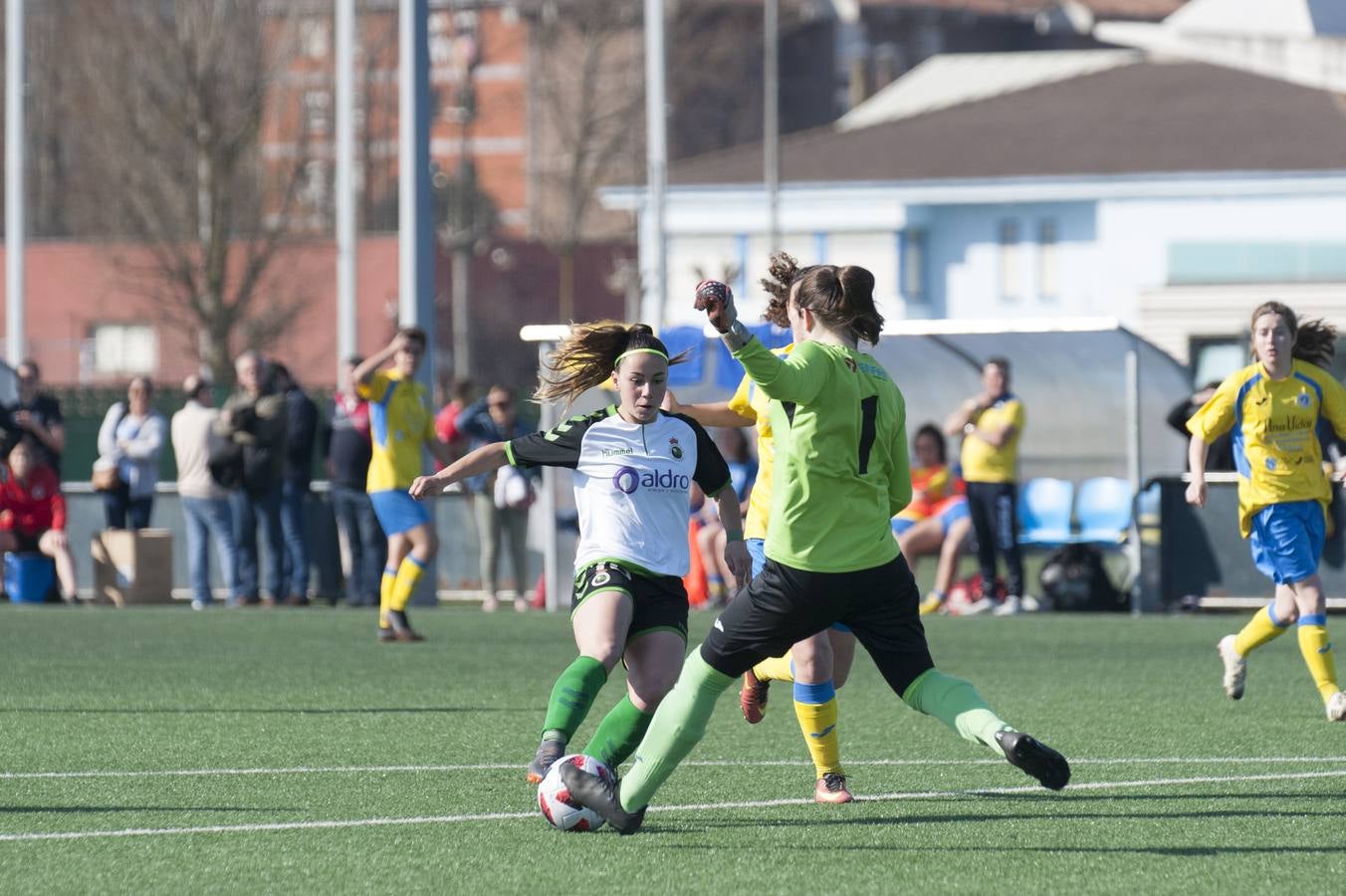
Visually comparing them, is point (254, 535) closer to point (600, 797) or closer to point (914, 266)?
point (600, 797)

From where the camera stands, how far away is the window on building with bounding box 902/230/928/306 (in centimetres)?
5712

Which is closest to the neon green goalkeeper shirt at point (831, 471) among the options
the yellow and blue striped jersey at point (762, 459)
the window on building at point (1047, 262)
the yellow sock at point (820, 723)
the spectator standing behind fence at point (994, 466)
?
the yellow sock at point (820, 723)

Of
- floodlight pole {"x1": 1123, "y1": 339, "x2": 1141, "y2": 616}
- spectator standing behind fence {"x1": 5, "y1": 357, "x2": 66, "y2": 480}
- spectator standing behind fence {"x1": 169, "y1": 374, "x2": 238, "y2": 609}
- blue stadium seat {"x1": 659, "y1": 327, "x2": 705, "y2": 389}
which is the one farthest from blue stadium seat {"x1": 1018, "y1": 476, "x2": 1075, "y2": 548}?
spectator standing behind fence {"x1": 5, "y1": 357, "x2": 66, "y2": 480}

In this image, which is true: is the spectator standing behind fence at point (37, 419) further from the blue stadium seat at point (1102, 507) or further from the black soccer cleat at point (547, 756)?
the black soccer cleat at point (547, 756)

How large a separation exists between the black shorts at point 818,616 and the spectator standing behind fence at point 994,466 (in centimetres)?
1122

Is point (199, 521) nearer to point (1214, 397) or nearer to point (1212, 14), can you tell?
point (1214, 397)

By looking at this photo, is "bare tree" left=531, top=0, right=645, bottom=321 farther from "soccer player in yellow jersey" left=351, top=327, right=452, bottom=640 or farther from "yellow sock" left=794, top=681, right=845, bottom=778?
"yellow sock" left=794, top=681, right=845, bottom=778

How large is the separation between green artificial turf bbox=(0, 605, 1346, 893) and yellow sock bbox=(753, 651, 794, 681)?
0.33 m

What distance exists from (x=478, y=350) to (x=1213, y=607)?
49769 millimetres

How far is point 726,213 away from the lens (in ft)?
187

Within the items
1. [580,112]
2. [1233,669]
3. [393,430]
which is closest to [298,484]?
[393,430]

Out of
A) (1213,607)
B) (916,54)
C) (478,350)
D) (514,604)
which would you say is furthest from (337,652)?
(916,54)

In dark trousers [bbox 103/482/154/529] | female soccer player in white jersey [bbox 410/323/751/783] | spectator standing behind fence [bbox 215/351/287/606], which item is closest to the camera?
female soccer player in white jersey [bbox 410/323/751/783]

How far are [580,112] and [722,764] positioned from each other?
6369cm
